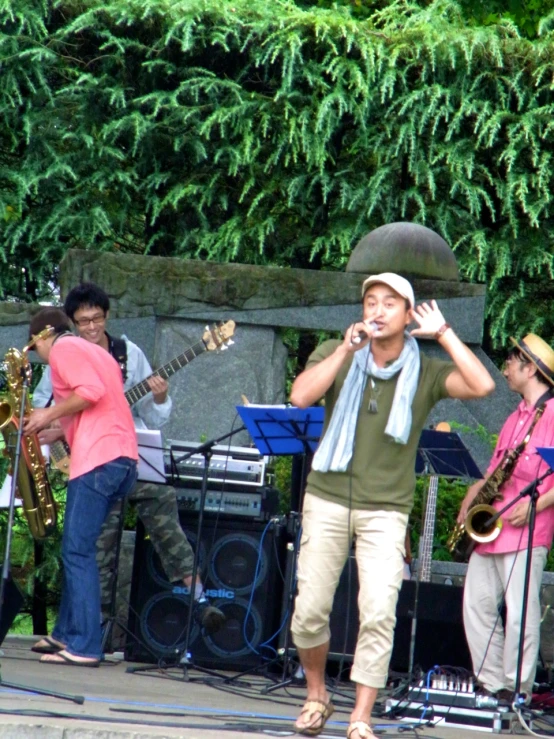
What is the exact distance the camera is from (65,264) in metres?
8.36

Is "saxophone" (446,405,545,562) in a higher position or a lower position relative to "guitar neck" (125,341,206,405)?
lower

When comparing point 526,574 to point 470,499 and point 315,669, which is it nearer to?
point 470,499

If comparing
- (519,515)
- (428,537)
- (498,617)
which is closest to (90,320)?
(428,537)

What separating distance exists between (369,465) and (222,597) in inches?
99.1

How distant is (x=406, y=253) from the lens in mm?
8477

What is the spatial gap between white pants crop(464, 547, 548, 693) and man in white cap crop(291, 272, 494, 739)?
4.57 feet

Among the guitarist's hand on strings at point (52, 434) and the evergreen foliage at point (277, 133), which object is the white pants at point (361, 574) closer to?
the guitarist's hand on strings at point (52, 434)

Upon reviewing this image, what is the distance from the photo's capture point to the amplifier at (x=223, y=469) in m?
7.19

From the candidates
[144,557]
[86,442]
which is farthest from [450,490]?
[86,442]

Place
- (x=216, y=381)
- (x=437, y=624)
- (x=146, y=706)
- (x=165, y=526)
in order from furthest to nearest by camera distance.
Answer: (x=216, y=381) < (x=165, y=526) < (x=437, y=624) < (x=146, y=706)

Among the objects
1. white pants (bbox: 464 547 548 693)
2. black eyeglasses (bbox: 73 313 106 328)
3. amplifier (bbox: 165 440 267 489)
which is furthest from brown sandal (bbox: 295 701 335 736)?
black eyeglasses (bbox: 73 313 106 328)

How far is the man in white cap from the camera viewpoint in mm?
4793

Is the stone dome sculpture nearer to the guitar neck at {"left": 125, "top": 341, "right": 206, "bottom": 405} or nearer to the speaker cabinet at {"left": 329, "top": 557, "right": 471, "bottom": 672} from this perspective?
the guitar neck at {"left": 125, "top": 341, "right": 206, "bottom": 405}

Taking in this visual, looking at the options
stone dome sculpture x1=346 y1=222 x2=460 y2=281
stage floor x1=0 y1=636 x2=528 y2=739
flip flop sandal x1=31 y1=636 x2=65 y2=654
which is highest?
stone dome sculpture x1=346 y1=222 x2=460 y2=281
